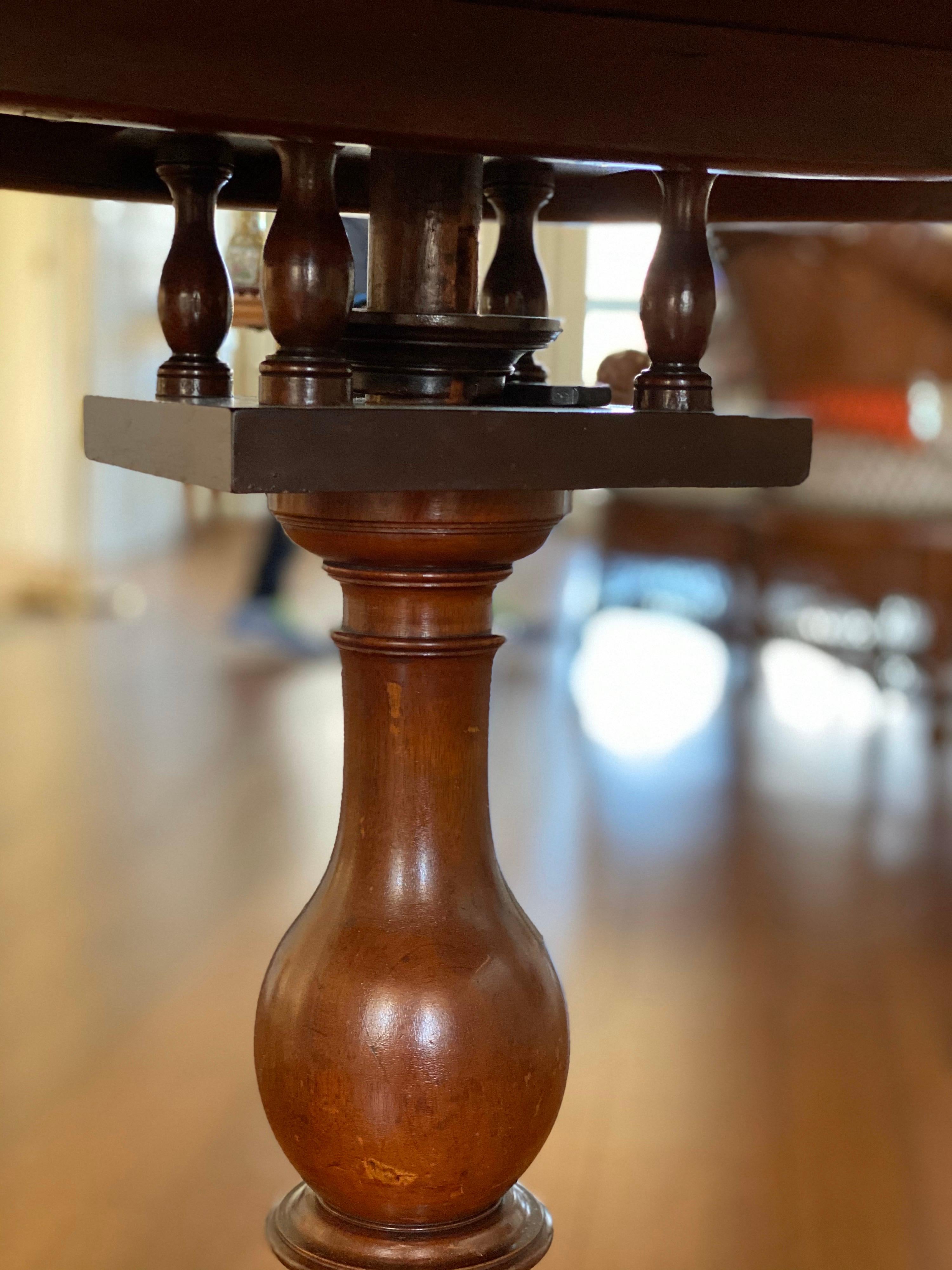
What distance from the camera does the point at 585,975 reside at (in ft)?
5.42

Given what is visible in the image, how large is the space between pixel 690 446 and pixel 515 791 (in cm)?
193

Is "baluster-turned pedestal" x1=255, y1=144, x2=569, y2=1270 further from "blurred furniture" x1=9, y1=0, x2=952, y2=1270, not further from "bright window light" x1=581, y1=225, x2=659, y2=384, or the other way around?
"bright window light" x1=581, y1=225, x2=659, y2=384

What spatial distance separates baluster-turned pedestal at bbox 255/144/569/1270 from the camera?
0.54m

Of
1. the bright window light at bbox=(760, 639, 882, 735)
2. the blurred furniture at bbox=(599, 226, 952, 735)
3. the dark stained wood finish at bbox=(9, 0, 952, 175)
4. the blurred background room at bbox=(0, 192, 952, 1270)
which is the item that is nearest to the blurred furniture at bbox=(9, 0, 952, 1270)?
the dark stained wood finish at bbox=(9, 0, 952, 175)

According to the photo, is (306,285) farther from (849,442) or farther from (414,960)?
(849,442)

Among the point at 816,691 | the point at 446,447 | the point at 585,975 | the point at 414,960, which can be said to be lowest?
the point at 585,975

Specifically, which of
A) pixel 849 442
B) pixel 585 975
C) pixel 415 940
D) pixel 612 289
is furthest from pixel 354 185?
pixel 849 442

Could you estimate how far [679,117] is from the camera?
0.46m

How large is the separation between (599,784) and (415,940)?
196cm

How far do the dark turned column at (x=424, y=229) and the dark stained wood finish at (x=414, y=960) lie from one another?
94 mm

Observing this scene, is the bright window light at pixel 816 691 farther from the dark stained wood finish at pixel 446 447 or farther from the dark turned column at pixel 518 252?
the dark stained wood finish at pixel 446 447

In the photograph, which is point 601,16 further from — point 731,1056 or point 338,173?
point 731,1056

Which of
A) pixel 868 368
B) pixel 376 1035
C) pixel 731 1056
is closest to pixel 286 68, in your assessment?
pixel 376 1035

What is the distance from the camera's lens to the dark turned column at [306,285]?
49 centimetres
